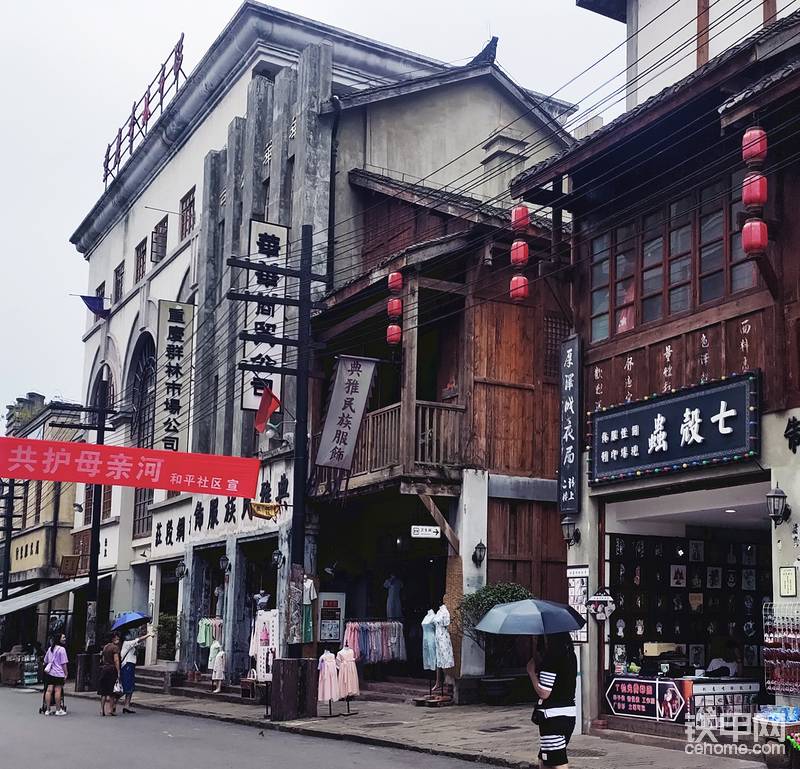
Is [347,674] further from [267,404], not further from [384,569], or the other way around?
[267,404]

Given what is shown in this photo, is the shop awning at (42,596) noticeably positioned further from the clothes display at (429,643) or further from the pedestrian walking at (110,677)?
the clothes display at (429,643)

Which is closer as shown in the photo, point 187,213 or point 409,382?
point 409,382

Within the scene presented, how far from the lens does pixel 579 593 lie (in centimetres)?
1631

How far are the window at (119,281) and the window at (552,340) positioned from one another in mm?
23176

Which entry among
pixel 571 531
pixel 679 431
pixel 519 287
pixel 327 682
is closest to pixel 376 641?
pixel 327 682

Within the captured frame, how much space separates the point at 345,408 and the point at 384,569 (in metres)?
4.97

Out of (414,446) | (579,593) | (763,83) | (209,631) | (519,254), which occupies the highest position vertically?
(763,83)

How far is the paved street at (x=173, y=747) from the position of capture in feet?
45.9

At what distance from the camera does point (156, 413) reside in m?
36.0

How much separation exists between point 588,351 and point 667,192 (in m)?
2.55

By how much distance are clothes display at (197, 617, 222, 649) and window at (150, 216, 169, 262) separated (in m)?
13.7

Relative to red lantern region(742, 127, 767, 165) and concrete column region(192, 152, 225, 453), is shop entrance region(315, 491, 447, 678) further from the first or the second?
red lantern region(742, 127, 767, 165)

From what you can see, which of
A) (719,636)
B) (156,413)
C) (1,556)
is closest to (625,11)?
(719,636)

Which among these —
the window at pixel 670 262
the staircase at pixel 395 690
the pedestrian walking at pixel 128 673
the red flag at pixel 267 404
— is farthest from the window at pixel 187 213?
the window at pixel 670 262
